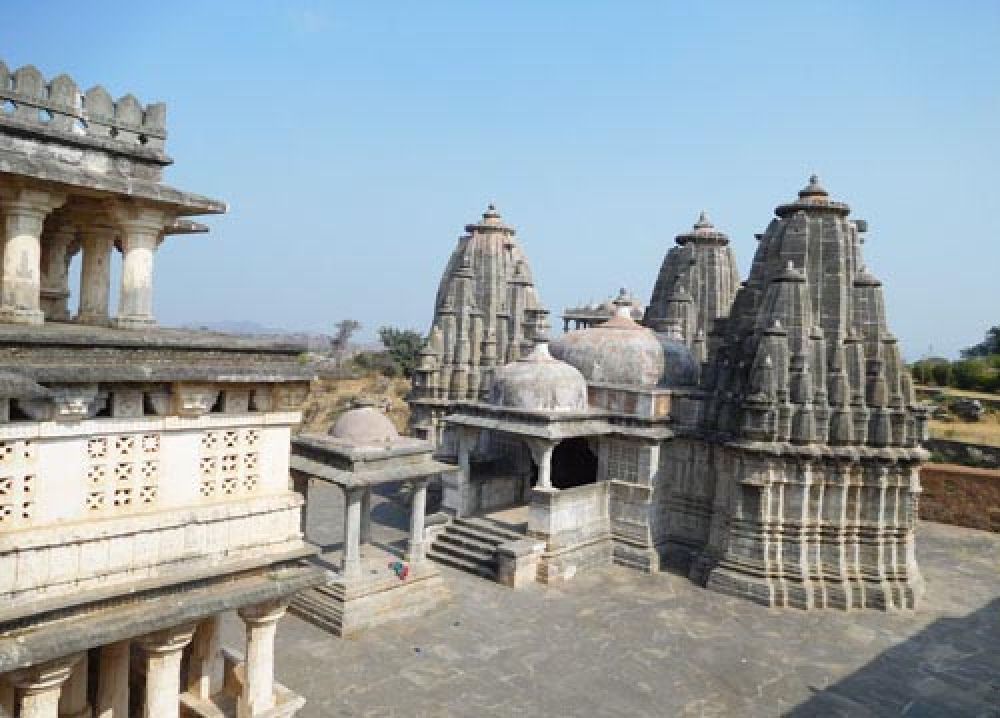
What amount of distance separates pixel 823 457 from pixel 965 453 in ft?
51.6

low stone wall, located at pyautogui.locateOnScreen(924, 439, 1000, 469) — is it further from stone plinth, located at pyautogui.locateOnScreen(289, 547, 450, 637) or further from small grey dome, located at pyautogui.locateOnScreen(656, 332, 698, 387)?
stone plinth, located at pyautogui.locateOnScreen(289, 547, 450, 637)

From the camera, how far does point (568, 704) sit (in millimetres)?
11766

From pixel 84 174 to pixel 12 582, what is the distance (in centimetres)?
401

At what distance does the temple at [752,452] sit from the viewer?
17.1 metres

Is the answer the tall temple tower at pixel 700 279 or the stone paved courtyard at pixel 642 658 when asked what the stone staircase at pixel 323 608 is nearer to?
the stone paved courtyard at pixel 642 658

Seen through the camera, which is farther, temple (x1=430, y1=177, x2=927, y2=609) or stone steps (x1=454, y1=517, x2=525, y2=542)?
stone steps (x1=454, y1=517, x2=525, y2=542)

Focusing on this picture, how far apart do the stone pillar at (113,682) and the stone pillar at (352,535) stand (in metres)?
6.01

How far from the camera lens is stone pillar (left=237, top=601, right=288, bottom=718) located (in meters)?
8.60

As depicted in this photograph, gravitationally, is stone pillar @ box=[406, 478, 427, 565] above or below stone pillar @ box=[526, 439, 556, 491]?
below

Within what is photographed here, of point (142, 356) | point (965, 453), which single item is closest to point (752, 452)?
point (142, 356)

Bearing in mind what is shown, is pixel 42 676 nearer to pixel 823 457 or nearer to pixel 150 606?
pixel 150 606

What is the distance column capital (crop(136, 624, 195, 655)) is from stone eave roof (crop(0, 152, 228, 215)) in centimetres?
457

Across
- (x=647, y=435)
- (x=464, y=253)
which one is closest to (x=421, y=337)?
(x=464, y=253)

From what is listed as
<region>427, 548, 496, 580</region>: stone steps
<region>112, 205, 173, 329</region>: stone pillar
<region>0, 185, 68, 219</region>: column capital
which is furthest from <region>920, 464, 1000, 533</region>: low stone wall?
<region>0, 185, 68, 219</region>: column capital
